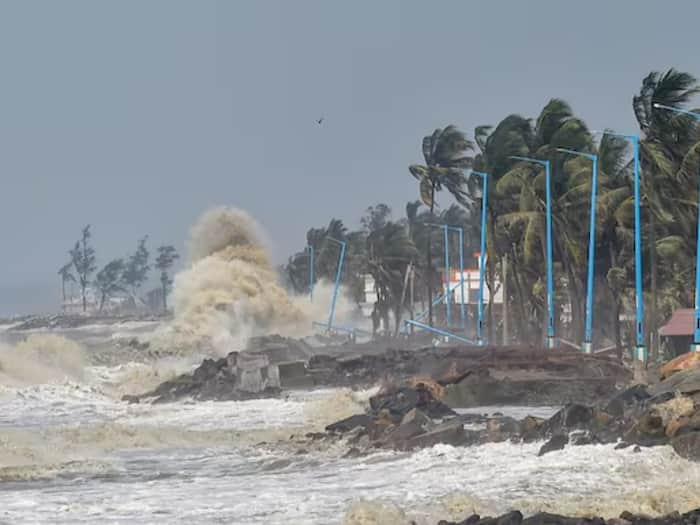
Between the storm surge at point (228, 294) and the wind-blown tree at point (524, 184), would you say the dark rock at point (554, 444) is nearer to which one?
the wind-blown tree at point (524, 184)

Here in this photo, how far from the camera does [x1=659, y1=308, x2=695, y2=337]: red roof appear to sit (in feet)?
146

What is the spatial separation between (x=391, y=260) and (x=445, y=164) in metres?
23.9

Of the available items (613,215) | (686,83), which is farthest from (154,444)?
(613,215)

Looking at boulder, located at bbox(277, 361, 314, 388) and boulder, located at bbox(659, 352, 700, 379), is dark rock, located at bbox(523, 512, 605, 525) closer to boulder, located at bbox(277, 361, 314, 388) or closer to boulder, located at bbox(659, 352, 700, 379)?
boulder, located at bbox(659, 352, 700, 379)

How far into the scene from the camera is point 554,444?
21.3 metres

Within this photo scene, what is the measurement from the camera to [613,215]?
5297cm

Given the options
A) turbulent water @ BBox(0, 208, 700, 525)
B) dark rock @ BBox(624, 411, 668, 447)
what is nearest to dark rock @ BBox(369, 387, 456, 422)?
turbulent water @ BBox(0, 208, 700, 525)

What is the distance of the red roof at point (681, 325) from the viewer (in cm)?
4452

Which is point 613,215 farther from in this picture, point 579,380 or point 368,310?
point 368,310

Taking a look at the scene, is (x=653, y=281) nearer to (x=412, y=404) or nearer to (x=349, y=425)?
(x=412, y=404)

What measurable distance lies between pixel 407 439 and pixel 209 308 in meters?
74.1

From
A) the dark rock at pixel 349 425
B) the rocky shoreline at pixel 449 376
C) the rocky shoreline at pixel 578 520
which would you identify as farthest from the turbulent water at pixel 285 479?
the rocky shoreline at pixel 449 376

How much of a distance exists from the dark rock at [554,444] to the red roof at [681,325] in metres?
23.5

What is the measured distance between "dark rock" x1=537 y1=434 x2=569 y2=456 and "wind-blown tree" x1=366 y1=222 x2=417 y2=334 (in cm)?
7696
